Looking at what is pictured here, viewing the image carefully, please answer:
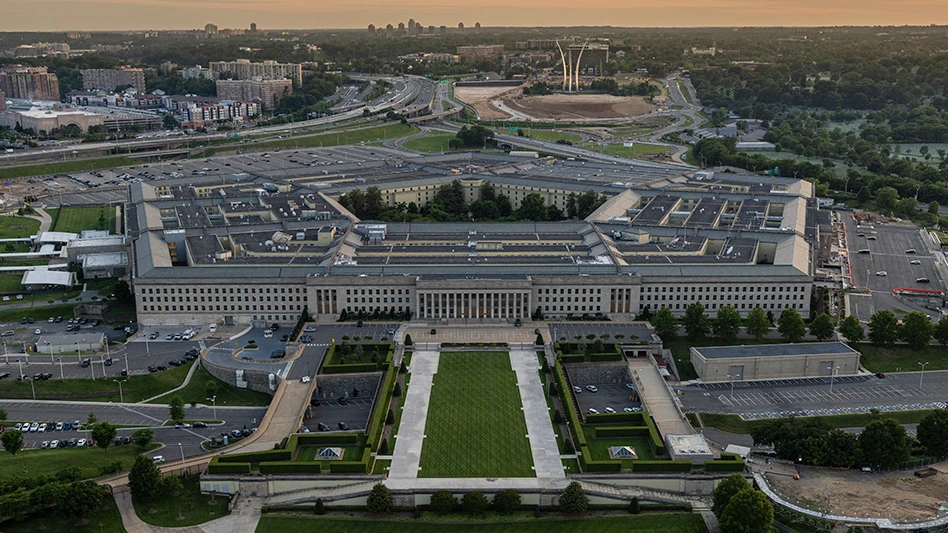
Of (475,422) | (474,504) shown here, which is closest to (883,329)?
(475,422)

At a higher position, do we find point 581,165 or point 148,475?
point 581,165

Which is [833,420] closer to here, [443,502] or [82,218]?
[443,502]

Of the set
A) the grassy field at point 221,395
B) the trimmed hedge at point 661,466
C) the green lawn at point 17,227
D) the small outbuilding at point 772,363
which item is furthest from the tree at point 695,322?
the green lawn at point 17,227

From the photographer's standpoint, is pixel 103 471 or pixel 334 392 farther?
pixel 334 392

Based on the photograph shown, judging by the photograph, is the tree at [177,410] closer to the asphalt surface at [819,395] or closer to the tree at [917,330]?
the asphalt surface at [819,395]

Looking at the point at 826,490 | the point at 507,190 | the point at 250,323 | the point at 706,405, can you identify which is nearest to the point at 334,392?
the point at 250,323

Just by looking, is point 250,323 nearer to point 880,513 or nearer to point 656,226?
point 656,226
